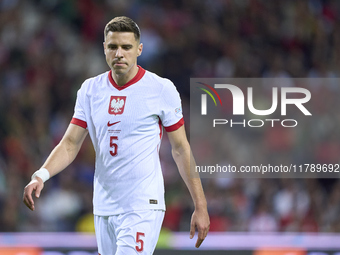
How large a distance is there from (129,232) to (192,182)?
54 cm

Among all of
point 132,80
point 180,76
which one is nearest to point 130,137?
point 132,80

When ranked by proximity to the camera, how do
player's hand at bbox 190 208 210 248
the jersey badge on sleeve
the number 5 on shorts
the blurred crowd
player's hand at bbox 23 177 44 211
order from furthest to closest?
the blurred crowd
the jersey badge on sleeve
player's hand at bbox 190 208 210 248
the number 5 on shorts
player's hand at bbox 23 177 44 211

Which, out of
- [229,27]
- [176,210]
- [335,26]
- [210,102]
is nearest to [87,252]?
[176,210]

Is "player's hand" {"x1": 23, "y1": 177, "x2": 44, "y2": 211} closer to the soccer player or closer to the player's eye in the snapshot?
the soccer player

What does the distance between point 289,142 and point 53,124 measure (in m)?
3.61

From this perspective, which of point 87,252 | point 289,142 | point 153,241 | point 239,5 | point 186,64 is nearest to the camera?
point 153,241

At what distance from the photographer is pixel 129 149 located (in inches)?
149

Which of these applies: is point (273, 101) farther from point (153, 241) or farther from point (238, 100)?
point (153, 241)

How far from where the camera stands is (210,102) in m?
8.68

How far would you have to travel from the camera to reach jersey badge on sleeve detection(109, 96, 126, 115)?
3.85 metres

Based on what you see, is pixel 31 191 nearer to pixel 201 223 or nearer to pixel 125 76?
pixel 125 76

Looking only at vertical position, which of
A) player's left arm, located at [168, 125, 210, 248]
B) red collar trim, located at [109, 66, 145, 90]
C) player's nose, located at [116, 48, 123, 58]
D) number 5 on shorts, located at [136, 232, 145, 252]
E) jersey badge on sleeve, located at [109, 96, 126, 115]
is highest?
player's nose, located at [116, 48, 123, 58]

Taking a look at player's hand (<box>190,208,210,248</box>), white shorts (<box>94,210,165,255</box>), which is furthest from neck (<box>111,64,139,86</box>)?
player's hand (<box>190,208,210,248</box>)

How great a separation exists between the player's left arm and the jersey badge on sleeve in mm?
374
